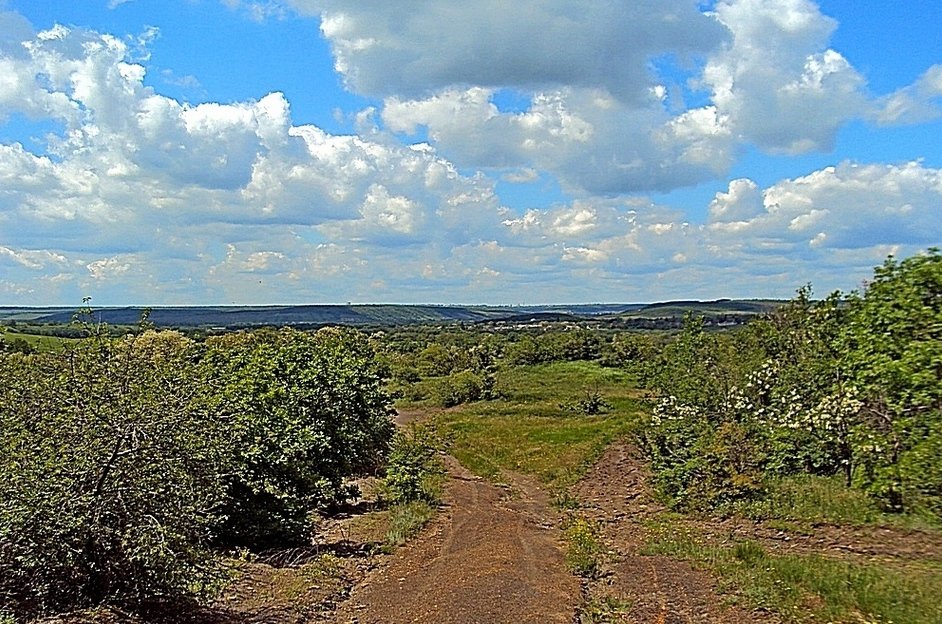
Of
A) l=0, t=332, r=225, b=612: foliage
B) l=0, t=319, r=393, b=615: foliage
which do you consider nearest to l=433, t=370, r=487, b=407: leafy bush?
l=0, t=319, r=393, b=615: foliage

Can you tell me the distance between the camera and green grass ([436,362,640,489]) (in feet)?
140

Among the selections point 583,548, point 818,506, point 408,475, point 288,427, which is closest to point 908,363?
point 583,548

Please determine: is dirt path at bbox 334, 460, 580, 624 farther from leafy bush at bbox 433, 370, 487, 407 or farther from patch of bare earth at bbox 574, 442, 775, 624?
leafy bush at bbox 433, 370, 487, 407

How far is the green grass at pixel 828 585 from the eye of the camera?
1309 cm

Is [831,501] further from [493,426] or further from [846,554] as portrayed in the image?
[493,426]

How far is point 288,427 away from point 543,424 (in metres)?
41.6

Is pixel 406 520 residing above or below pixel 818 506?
below

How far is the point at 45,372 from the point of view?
1138 centimetres

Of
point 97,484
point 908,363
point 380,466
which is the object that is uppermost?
point 908,363

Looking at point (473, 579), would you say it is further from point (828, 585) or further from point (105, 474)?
point (105, 474)

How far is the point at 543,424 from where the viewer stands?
58.2 metres

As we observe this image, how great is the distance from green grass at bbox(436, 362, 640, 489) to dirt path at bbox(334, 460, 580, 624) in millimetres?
12740

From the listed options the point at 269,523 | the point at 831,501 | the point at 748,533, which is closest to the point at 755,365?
the point at 831,501

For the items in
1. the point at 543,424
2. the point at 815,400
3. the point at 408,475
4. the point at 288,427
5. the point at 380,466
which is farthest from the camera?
the point at 543,424
